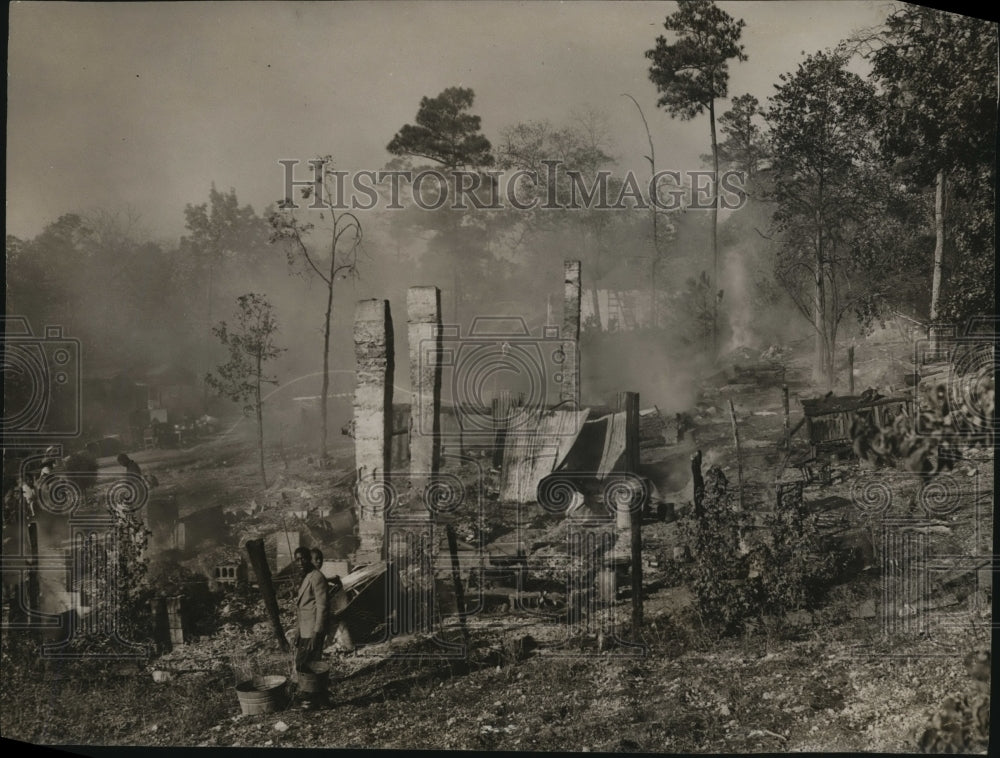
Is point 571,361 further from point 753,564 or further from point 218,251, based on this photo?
point 218,251

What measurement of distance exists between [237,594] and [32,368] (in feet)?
9.54

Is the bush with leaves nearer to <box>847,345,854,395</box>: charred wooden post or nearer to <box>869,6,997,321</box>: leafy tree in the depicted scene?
<box>847,345,854,395</box>: charred wooden post

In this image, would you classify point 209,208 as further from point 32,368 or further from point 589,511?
point 589,511

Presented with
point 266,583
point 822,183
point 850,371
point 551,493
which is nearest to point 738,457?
point 850,371

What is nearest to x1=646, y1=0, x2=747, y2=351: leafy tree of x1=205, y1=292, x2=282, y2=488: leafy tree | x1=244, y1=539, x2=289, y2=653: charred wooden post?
x1=205, y1=292, x2=282, y2=488: leafy tree

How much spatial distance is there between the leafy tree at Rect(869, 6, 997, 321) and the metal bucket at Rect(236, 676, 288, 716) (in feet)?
22.0

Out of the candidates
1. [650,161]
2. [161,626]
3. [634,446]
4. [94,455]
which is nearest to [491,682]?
[634,446]

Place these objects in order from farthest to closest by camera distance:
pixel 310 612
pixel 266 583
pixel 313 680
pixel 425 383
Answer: pixel 425 383 < pixel 310 612 < pixel 266 583 < pixel 313 680

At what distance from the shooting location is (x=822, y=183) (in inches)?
285

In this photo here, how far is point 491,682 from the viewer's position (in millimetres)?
6543

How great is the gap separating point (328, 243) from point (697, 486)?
4.21 meters

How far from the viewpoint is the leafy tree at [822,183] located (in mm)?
7074

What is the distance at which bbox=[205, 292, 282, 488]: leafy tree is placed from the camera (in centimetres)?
761

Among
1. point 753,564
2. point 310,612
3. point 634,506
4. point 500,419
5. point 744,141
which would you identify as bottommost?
point 310,612
